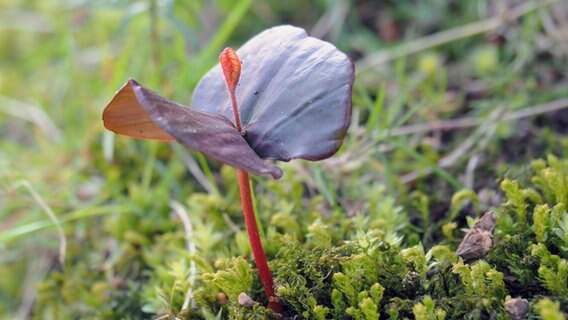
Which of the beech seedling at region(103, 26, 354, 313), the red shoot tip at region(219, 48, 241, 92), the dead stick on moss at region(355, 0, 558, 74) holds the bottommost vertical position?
the dead stick on moss at region(355, 0, 558, 74)

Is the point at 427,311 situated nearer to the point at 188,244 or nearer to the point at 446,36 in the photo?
the point at 188,244

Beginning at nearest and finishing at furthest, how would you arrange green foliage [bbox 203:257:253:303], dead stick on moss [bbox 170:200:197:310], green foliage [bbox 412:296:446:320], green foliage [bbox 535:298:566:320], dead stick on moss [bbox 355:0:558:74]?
1. green foliage [bbox 535:298:566:320]
2. green foliage [bbox 412:296:446:320]
3. green foliage [bbox 203:257:253:303]
4. dead stick on moss [bbox 170:200:197:310]
5. dead stick on moss [bbox 355:0:558:74]

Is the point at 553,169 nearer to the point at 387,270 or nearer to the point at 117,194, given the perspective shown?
the point at 387,270

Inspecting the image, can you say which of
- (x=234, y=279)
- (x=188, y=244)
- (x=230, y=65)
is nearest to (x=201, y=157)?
(x=188, y=244)

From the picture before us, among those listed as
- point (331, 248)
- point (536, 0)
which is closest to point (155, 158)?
point (331, 248)

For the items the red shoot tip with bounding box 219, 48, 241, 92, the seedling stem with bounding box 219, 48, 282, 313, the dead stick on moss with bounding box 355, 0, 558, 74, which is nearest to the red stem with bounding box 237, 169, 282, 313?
the seedling stem with bounding box 219, 48, 282, 313

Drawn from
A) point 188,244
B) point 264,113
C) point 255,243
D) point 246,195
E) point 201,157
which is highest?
point 264,113

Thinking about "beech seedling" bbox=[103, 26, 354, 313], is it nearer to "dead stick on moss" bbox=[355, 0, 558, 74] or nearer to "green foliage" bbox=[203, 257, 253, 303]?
"green foliage" bbox=[203, 257, 253, 303]
